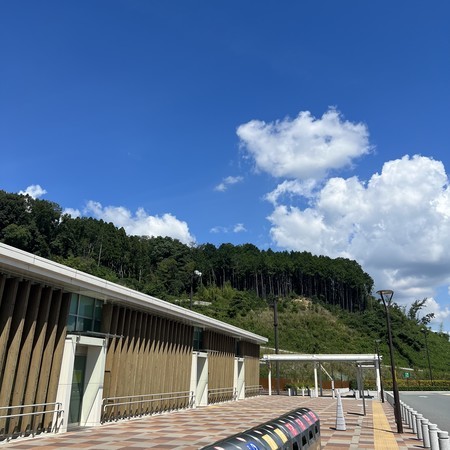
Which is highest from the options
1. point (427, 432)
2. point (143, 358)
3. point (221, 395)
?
point (143, 358)

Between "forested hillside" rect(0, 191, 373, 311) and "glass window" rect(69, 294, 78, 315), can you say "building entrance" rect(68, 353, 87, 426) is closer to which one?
"glass window" rect(69, 294, 78, 315)

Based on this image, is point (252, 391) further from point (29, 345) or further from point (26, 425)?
point (29, 345)

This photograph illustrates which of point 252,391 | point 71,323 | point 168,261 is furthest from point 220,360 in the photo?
point 168,261

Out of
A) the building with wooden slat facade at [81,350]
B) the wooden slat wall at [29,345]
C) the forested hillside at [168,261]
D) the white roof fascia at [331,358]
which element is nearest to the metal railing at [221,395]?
the building with wooden slat facade at [81,350]

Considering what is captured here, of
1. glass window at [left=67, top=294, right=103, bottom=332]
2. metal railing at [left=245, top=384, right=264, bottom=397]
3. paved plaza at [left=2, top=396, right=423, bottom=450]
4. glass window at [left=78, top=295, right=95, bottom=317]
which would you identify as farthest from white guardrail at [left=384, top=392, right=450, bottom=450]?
metal railing at [left=245, top=384, right=264, bottom=397]

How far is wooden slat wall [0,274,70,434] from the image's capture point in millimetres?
10570

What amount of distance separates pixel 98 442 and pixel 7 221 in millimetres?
64846

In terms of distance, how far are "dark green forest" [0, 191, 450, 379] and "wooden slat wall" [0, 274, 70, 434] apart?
37033mm

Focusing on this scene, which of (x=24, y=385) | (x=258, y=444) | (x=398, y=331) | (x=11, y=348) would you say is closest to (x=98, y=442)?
(x=24, y=385)

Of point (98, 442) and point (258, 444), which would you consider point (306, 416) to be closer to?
point (258, 444)

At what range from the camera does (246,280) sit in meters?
97.6

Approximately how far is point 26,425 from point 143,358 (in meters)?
6.37

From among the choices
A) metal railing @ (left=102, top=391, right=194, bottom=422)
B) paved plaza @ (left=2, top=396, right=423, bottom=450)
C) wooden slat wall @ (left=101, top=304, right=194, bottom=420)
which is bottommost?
paved plaza @ (left=2, top=396, right=423, bottom=450)

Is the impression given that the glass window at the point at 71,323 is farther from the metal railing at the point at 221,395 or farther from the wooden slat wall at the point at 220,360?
the metal railing at the point at 221,395
